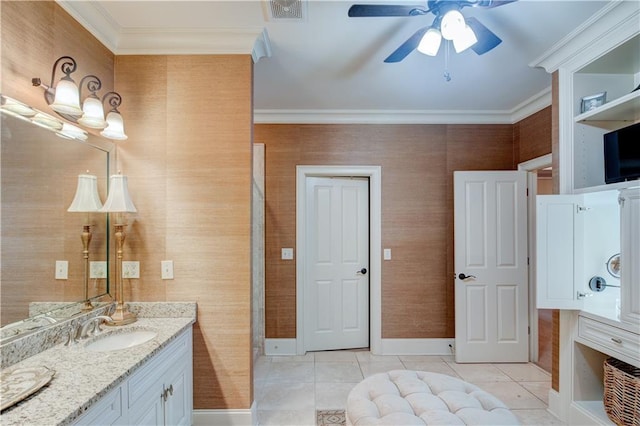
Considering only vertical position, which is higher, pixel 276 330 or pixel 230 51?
pixel 230 51

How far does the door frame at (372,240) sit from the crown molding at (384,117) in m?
0.54

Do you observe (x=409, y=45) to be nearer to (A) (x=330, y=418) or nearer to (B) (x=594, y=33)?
(B) (x=594, y=33)

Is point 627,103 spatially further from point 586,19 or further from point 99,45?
point 99,45

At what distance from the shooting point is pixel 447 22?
1.50 m

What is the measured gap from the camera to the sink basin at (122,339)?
1.66 m

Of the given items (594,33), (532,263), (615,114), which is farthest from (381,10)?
(532,263)

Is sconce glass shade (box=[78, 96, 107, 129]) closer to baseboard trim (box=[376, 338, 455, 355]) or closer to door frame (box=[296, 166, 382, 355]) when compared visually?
door frame (box=[296, 166, 382, 355])

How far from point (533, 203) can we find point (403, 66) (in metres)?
2.13

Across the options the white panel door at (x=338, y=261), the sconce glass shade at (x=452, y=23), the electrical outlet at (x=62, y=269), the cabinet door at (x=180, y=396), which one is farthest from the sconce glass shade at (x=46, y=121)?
the white panel door at (x=338, y=261)

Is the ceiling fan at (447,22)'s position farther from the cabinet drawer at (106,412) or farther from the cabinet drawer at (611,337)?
the cabinet drawer at (106,412)

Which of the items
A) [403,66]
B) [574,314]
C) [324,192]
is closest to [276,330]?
[324,192]

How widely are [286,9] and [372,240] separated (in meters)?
2.39

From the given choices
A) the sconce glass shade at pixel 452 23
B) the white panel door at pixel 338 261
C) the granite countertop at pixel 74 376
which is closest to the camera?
the granite countertop at pixel 74 376

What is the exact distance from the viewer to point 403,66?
2416 mm
